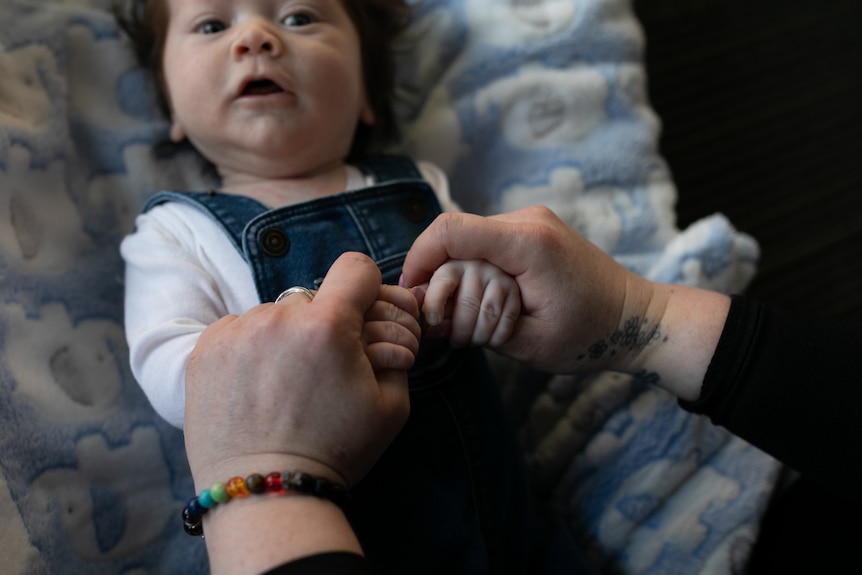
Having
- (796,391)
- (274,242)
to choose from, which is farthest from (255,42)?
(796,391)

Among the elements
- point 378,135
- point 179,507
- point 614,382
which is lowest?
point 179,507

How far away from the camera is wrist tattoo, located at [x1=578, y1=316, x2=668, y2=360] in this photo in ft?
2.50

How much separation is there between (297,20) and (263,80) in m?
0.11

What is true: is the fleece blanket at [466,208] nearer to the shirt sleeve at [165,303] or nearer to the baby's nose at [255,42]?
the shirt sleeve at [165,303]

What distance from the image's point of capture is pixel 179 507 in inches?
33.7

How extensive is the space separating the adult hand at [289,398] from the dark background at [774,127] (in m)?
1.03

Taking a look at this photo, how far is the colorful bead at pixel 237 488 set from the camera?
51 cm

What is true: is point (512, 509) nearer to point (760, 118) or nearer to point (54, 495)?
point (54, 495)

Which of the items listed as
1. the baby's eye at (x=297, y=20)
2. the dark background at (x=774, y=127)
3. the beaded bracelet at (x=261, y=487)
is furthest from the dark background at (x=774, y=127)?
the beaded bracelet at (x=261, y=487)

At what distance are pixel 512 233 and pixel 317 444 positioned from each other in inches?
11.2

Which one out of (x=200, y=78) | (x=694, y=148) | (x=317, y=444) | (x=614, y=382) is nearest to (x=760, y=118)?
(x=694, y=148)

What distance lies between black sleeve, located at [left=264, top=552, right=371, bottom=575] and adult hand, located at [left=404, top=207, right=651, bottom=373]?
0.28 metres

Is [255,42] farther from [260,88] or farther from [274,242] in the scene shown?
[274,242]

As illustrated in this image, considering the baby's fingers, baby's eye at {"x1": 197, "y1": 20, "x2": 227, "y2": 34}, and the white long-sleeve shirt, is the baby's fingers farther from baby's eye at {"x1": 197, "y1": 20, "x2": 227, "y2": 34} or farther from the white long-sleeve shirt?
baby's eye at {"x1": 197, "y1": 20, "x2": 227, "y2": 34}
